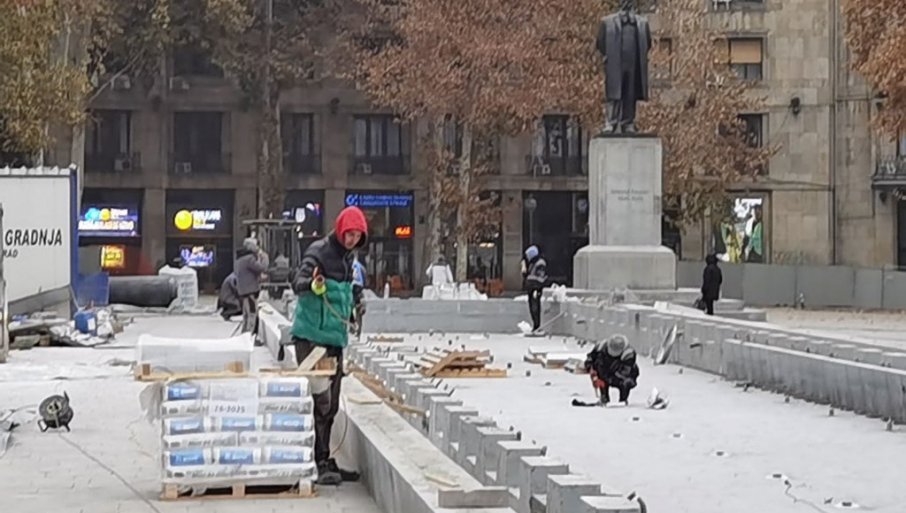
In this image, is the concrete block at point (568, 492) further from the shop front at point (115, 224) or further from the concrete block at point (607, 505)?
the shop front at point (115, 224)

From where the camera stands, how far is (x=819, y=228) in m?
63.6

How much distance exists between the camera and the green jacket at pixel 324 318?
1171cm

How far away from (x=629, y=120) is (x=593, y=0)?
21936 mm

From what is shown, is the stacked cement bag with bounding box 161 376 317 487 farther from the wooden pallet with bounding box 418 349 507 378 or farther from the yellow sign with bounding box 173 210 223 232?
the yellow sign with bounding box 173 210 223 232

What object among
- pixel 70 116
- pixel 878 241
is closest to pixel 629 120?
pixel 70 116

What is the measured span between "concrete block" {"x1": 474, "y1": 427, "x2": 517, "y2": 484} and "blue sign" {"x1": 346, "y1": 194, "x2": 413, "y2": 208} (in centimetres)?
5464

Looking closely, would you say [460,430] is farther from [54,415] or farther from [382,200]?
[382,200]

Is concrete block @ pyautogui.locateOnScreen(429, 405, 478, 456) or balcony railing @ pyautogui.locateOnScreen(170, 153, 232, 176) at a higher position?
balcony railing @ pyautogui.locateOnScreen(170, 153, 232, 176)

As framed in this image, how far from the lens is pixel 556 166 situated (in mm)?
65375

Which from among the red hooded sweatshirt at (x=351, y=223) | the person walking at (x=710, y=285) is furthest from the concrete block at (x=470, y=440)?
the person walking at (x=710, y=285)

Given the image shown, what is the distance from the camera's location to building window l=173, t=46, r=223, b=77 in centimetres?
6288

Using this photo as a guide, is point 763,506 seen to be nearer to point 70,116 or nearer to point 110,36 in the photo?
point 70,116

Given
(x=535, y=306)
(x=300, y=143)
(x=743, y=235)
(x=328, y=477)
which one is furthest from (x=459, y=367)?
(x=743, y=235)

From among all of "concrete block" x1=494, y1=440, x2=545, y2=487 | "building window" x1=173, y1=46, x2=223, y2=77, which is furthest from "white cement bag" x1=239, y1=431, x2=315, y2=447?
"building window" x1=173, y1=46, x2=223, y2=77
